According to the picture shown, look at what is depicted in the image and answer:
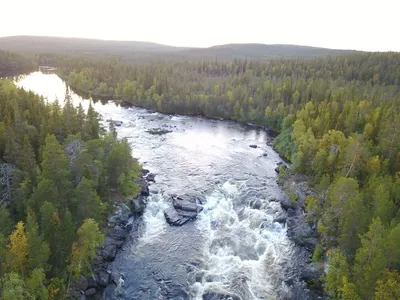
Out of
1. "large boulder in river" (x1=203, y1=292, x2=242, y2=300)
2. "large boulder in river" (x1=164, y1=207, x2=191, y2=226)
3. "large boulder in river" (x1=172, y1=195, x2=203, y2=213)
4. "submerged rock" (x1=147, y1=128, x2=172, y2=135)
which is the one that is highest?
"submerged rock" (x1=147, y1=128, x2=172, y2=135)

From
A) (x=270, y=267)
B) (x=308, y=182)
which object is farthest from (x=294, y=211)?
(x=270, y=267)

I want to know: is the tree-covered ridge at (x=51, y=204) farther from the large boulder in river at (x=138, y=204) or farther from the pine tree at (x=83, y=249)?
the large boulder in river at (x=138, y=204)

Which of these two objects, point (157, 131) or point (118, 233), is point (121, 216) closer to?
point (118, 233)

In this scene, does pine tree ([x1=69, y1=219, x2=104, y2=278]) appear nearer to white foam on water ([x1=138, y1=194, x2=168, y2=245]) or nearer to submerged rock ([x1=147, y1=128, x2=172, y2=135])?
white foam on water ([x1=138, y1=194, x2=168, y2=245])

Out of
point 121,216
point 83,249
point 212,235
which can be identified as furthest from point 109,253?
point 212,235

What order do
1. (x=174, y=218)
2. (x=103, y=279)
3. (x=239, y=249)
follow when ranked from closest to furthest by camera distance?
(x=103, y=279) → (x=239, y=249) → (x=174, y=218)

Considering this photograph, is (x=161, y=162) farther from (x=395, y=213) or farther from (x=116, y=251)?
(x=395, y=213)

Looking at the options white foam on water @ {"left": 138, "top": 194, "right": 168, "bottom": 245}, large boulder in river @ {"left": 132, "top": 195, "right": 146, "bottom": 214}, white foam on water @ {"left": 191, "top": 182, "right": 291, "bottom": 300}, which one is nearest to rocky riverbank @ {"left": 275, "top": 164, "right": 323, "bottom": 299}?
white foam on water @ {"left": 191, "top": 182, "right": 291, "bottom": 300}
